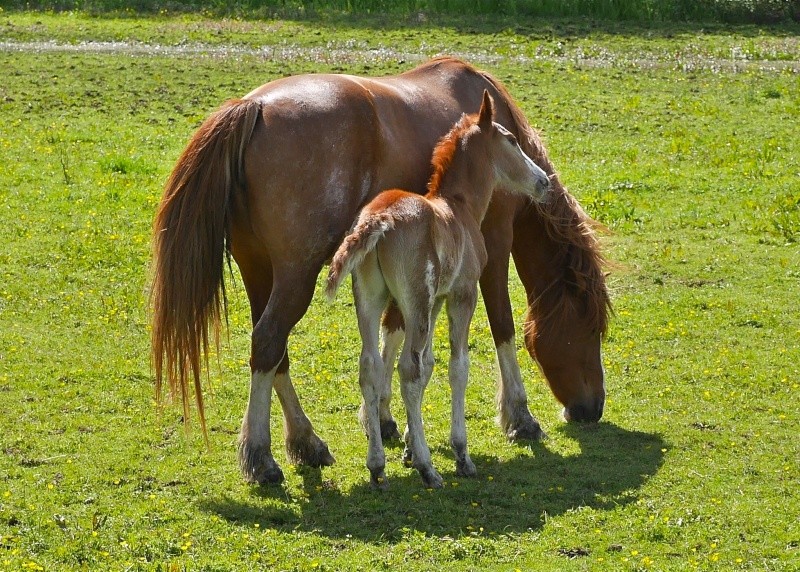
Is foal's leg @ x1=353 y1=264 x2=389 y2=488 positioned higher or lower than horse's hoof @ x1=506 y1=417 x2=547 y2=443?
higher

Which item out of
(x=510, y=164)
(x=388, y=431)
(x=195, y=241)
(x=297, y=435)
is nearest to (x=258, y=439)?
(x=297, y=435)

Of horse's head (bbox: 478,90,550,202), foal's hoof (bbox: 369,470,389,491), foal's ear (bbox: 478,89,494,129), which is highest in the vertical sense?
foal's ear (bbox: 478,89,494,129)

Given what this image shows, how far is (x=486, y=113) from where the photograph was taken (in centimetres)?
712

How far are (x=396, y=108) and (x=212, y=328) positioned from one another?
1.80 m

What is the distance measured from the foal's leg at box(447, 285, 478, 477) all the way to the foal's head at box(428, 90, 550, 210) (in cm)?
67

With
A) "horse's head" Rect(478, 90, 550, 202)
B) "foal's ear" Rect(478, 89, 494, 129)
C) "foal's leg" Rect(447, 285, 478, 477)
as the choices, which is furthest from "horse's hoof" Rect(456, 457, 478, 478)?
"foal's ear" Rect(478, 89, 494, 129)

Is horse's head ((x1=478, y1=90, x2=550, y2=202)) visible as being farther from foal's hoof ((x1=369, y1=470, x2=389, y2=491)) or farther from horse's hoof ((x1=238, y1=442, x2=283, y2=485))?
horse's hoof ((x1=238, y1=442, x2=283, y2=485))

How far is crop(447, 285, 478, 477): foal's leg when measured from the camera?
6613 millimetres

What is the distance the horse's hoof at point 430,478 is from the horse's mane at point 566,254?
196 cm

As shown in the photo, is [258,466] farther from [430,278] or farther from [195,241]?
[430,278]

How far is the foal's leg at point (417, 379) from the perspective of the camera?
20.5ft

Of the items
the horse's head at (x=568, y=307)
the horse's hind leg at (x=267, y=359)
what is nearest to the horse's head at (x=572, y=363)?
the horse's head at (x=568, y=307)

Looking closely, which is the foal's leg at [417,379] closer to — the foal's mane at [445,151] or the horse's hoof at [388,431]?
the foal's mane at [445,151]

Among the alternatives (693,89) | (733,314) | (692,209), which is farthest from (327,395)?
(693,89)
